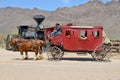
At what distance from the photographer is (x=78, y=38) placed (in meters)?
27.0

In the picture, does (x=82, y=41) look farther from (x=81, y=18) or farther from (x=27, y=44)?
(x=81, y=18)

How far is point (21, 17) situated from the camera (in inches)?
7603

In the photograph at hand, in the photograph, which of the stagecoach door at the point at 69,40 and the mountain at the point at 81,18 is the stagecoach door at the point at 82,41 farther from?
the mountain at the point at 81,18

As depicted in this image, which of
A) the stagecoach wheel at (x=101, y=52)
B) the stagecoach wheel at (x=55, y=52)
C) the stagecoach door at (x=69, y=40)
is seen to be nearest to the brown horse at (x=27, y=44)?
the stagecoach wheel at (x=55, y=52)

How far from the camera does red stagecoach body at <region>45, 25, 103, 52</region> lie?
88.1 feet

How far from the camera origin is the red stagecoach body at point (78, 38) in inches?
1057

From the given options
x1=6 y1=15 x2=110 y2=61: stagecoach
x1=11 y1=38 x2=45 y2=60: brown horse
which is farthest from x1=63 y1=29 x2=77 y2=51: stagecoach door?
x1=11 y1=38 x2=45 y2=60: brown horse

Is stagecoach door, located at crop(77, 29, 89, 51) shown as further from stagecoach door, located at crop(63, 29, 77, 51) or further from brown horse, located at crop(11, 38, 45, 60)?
brown horse, located at crop(11, 38, 45, 60)

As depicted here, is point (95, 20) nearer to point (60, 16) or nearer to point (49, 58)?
point (60, 16)

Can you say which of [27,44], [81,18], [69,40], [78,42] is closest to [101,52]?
[78,42]

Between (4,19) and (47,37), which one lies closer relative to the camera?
(47,37)

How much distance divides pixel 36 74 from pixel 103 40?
10.0m

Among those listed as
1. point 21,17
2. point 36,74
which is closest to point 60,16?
point 21,17

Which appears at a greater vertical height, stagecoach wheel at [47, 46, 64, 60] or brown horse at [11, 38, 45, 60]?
brown horse at [11, 38, 45, 60]
